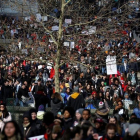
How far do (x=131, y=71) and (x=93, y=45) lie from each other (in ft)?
15.2

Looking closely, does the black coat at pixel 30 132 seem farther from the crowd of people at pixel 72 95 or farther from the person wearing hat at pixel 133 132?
the person wearing hat at pixel 133 132

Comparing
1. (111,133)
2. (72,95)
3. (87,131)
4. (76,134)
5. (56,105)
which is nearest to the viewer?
(76,134)

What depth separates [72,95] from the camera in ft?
47.6

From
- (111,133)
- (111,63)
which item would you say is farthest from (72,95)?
(111,133)

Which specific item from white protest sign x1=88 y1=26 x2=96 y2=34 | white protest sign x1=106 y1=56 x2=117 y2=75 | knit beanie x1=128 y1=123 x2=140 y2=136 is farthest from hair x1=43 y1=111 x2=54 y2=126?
white protest sign x1=88 y1=26 x2=96 y2=34

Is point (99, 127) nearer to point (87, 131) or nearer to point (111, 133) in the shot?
point (87, 131)

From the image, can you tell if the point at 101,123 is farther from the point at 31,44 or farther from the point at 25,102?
the point at 31,44

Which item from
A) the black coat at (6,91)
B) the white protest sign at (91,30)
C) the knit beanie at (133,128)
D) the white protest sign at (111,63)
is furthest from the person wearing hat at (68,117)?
the black coat at (6,91)

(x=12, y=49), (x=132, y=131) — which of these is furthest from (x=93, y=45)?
(x=132, y=131)

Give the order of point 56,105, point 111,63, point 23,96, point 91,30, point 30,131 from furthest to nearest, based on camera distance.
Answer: point 91,30 → point 111,63 → point 23,96 → point 56,105 → point 30,131

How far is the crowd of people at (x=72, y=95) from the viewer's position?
924 centimetres

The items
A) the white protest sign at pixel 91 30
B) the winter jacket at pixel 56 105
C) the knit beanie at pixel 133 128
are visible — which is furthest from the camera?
the white protest sign at pixel 91 30

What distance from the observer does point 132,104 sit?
15844 mm

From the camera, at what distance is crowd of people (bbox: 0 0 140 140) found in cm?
924
